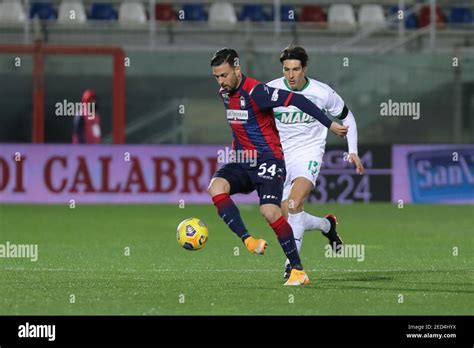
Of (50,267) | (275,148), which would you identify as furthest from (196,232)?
(50,267)

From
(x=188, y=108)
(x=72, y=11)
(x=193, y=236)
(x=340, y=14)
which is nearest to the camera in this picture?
(x=193, y=236)

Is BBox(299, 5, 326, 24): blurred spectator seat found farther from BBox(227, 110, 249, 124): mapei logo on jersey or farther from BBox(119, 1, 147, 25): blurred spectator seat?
BBox(227, 110, 249, 124): mapei logo on jersey

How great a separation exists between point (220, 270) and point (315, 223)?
1.06m

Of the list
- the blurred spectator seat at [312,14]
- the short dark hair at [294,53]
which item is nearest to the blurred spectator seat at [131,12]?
the blurred spectator seat at [312,14]

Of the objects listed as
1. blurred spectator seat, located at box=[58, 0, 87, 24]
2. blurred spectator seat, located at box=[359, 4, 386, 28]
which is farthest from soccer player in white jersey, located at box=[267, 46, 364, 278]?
blurred spectator seat, located at box=[359, 4, 386, 28]

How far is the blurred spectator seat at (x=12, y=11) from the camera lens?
90.4 ft

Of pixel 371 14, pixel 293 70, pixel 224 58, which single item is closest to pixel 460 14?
pixel 371 14

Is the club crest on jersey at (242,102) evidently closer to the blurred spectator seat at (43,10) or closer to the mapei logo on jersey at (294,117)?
the mapei logo on jersey at (294,117)

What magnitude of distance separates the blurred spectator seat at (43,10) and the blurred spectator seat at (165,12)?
2314 mm

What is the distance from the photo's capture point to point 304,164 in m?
12.0

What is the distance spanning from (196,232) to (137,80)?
14.0 meters

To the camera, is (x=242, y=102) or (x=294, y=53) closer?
(x=242, y=102)

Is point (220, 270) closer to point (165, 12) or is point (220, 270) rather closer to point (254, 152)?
point (254, 152)

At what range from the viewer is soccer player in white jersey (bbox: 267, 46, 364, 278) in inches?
457
